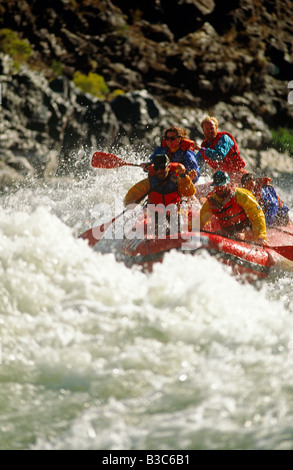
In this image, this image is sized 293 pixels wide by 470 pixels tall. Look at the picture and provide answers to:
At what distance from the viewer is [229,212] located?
5.50 meters

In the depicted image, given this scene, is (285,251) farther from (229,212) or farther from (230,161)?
(230,161)

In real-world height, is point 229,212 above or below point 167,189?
below

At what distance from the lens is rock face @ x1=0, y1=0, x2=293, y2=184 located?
9898 mm

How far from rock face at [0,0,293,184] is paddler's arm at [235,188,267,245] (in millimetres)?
4833

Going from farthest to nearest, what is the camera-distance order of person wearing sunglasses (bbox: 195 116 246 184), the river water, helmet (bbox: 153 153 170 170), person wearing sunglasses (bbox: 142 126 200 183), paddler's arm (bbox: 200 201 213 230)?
person wearing sunglasses (bbox: 195 116 246 184) → person wearing sunglasses (bbox: 142 126 200 183) → paddler's arm (bbox: 200 201 213 230) → helmet (bbox: 153 153 170 170) → the river water

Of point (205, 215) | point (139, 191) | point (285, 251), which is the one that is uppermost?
point (139, 191)

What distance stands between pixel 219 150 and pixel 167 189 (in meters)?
1.56

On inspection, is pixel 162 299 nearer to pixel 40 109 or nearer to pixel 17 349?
pixel 17 349

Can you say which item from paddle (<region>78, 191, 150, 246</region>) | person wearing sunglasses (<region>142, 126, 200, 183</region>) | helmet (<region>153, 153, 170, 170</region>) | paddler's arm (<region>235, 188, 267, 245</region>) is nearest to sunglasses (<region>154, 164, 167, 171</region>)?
helmet (<region>153, 153, 170, 170</region>)

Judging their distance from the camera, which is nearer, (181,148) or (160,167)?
(160,167)

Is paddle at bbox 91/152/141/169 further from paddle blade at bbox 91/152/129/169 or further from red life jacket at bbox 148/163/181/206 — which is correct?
red life jacket at bbox 148/163/181/206

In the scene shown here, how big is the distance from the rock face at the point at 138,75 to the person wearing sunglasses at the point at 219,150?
11.4 ft

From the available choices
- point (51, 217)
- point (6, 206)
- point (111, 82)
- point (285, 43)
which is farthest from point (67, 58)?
point (51, 217)

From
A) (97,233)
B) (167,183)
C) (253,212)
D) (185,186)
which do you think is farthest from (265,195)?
(97,233)
